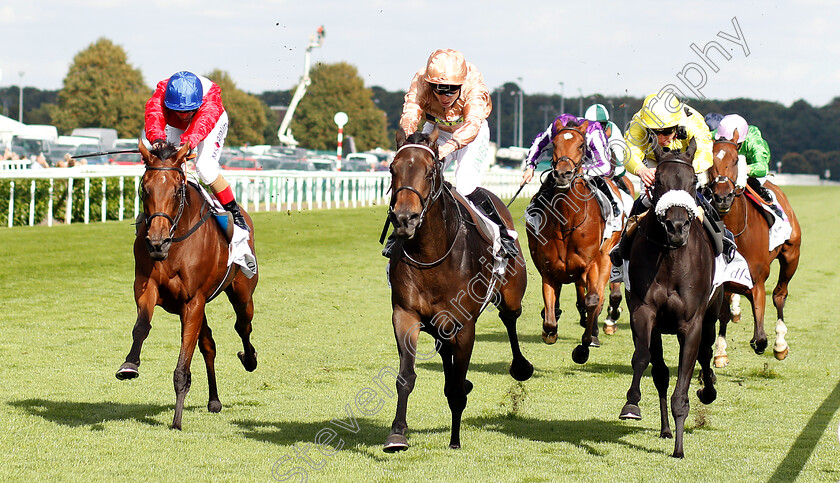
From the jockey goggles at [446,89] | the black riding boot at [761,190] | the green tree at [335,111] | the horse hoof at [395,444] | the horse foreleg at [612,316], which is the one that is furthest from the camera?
the green tree at [335,111]

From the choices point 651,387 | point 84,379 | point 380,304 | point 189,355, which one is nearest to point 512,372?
point 651,387

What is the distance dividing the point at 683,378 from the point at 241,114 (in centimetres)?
5162

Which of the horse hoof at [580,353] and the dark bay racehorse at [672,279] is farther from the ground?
the dark bay racehorse at [672,279]

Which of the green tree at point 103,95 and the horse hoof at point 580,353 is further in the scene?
the green tree at point 103,95

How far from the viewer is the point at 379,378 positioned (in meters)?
7.67

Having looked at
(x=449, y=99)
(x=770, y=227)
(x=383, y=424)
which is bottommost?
(x=383, y=424)

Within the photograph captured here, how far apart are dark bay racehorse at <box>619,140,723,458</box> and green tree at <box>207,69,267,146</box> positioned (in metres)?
48.9

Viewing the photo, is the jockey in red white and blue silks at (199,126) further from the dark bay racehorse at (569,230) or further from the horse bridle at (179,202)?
the dark bay racehorse at (569,230)

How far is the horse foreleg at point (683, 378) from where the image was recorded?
17.6 feet

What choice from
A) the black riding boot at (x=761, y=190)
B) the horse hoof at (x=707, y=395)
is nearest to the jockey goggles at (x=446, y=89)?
the horse hoof at (x=707, y=395)

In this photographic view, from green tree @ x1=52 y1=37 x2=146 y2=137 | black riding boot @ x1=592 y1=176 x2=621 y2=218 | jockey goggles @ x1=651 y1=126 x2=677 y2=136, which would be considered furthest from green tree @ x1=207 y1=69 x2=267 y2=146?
jockey goggles @ x1=651 y1=126 x2=677 y2=136

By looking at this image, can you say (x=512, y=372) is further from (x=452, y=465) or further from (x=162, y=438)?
(x=162, y=438)

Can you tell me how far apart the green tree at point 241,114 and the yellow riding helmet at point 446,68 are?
159 ft

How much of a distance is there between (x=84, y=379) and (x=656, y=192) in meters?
4.41
